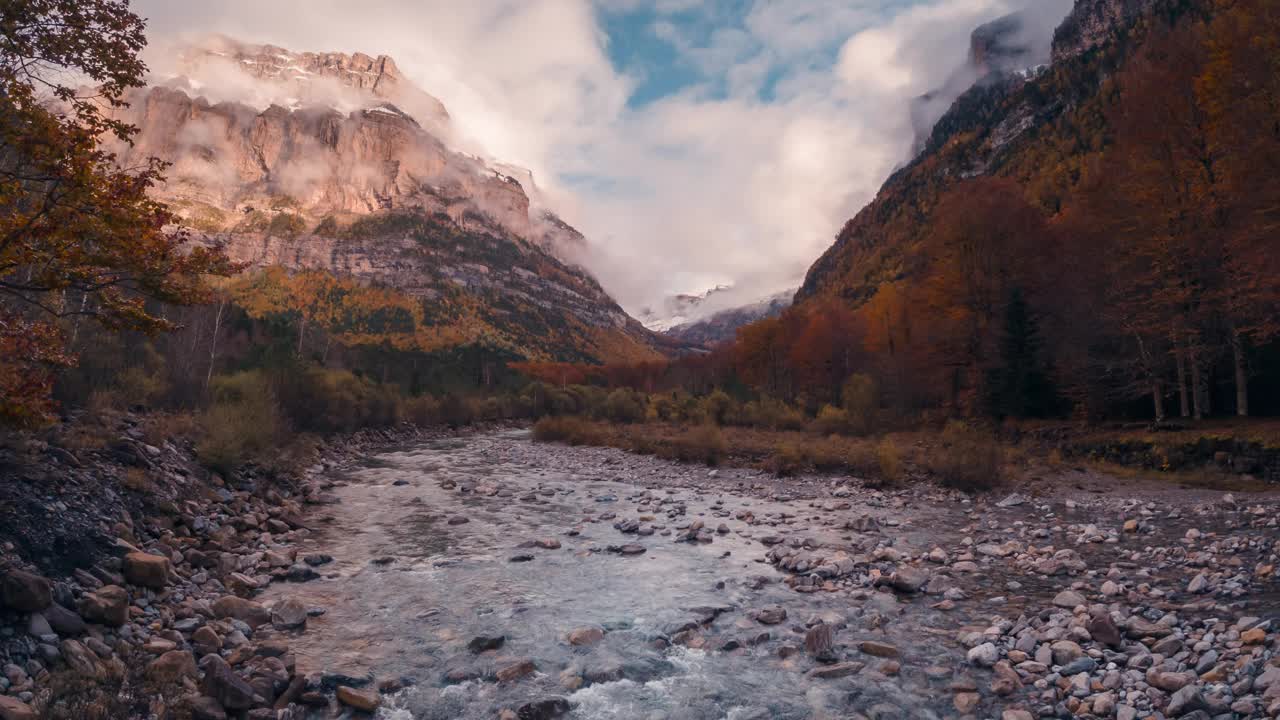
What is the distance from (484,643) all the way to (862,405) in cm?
3245

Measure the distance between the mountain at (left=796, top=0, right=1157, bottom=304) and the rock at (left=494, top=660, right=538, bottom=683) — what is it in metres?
75.0

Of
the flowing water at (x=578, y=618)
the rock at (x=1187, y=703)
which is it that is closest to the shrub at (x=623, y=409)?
the flowing water at (x=578, y=618)

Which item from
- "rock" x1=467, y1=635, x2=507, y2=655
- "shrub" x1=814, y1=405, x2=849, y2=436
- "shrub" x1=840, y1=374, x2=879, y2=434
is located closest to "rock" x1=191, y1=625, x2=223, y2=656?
"rock" x1=467, y1=635, x2=507, y2=655

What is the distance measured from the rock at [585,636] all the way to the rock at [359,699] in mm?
2839

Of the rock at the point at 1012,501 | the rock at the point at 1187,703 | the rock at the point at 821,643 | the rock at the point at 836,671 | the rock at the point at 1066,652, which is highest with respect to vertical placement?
the rock at the point at 1012,501

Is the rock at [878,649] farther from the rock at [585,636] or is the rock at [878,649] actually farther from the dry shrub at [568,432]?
the dry shrub at [568,432]

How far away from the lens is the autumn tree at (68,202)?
25.1 feet

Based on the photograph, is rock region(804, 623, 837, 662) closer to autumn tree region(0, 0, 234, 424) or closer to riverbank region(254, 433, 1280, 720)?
riverbank region(254, 433, 1280, 720)

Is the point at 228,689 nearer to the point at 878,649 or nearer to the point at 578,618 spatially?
the point at 578,618

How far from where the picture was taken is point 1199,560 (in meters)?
9.85

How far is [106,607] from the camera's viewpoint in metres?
7.31

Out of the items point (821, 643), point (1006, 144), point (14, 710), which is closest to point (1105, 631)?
point (821, 643)

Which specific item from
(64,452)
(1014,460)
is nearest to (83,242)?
(64,452)

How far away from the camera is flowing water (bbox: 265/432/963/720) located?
713cm
